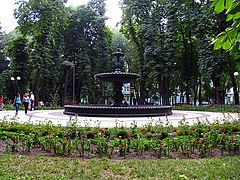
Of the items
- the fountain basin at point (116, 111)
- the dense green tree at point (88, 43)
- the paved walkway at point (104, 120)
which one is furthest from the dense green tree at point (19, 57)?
the fountain basin at point (116, 111)

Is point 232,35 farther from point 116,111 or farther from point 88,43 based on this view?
point 88,43

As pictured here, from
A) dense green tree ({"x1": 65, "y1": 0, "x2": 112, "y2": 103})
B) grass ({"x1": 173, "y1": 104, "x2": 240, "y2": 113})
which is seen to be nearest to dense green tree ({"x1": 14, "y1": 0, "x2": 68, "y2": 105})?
dense green tree ({"x1": 65, "y1": 0, "x2": 112, "y2": 103})

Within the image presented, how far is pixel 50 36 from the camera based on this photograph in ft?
90.1

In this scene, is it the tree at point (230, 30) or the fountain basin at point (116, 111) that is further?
the fountain basin at point (116, 111)

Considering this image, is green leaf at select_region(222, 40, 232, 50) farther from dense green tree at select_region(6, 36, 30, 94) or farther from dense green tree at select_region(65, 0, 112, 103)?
dense green tree at select_region(6, 36, 30, 94)

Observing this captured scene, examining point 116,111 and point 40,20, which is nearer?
point 116,111

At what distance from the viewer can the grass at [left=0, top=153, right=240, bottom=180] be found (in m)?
4.04

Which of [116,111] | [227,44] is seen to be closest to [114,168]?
[227,44]

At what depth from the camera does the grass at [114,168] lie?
404 centimetres

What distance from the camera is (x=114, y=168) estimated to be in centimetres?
445

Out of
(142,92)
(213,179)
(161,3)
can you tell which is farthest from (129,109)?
(161,3)

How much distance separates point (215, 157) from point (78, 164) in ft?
10.3

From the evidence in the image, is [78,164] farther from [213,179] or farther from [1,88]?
[1,88]

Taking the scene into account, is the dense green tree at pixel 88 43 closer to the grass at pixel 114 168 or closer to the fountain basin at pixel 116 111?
the fountain basin at pixel 116 111
